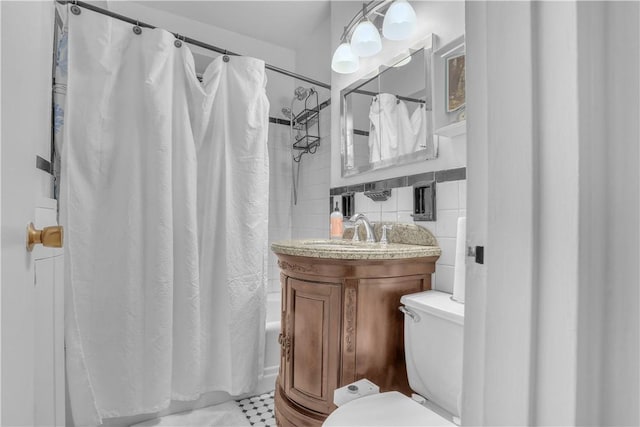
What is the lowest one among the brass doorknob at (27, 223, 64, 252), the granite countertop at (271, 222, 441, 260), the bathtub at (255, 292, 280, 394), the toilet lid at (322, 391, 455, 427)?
the bathtub at (255, 292, 280, 394)

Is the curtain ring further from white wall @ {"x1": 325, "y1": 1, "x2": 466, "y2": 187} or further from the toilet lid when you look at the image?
the toilet lid

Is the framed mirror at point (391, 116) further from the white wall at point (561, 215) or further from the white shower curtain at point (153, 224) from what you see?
the white wall at point (561, 215)

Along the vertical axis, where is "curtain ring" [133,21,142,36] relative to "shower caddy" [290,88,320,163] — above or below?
above

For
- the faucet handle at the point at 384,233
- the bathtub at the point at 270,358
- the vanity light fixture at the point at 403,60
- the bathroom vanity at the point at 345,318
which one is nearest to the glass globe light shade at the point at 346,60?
the vanity light fixture at the point at 403,60

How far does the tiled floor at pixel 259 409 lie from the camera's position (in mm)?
1598

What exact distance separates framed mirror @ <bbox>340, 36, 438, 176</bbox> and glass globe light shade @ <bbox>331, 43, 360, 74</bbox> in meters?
0.09

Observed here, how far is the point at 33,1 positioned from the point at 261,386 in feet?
6.24

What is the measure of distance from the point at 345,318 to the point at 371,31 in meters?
1.45

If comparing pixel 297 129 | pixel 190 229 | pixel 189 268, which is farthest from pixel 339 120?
pixel 189 268

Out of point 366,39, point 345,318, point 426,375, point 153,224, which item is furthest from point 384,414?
point 366,39

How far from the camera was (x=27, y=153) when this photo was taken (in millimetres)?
512

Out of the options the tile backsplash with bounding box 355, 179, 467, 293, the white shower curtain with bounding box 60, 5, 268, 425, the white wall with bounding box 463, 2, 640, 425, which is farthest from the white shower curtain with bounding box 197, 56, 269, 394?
the white wall with bounding box 463, 2, 640, 425

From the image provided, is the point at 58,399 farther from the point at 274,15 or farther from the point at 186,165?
the point at 274,15

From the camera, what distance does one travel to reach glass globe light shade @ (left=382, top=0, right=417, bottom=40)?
148cm
